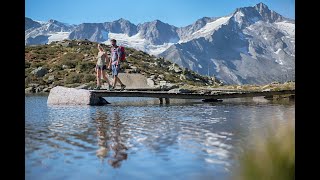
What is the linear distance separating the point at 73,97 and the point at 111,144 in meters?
9.24

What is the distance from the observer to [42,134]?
6457 mm

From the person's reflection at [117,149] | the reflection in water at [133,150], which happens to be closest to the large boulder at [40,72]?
the reflection in water at [133,150]

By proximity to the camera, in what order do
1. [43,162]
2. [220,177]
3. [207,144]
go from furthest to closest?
[207,144] → [43,162] → [220,177]

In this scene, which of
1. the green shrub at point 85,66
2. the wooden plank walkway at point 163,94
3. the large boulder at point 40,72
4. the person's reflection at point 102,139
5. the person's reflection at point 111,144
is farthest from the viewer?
the green shrub at point 85,66

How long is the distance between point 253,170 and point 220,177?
124cm

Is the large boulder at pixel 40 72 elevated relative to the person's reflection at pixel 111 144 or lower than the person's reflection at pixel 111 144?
elevated

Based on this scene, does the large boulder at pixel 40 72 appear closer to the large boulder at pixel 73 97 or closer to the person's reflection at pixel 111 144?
the large boulder at pixel 73 97

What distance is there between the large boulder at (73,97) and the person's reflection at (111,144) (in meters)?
6.36

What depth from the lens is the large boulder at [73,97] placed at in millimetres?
14180

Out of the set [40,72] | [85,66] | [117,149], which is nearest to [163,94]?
[117,149]

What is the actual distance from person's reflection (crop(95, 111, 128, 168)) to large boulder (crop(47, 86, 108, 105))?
636 centimetres

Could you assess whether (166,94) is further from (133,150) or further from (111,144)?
(133,150)
